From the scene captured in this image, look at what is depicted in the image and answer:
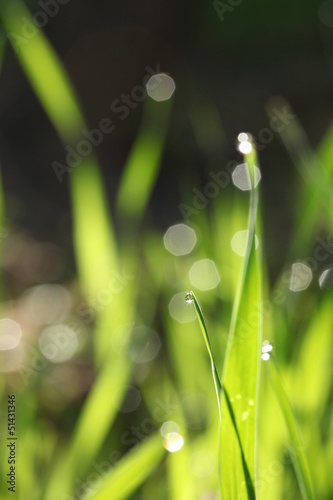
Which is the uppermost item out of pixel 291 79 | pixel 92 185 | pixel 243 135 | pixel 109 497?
pixel 291 79

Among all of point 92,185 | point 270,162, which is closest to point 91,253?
point 92,185

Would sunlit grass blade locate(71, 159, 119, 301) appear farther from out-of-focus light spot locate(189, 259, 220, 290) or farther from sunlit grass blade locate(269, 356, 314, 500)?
sunlit grass blade locate(269, 356, 314, 500)

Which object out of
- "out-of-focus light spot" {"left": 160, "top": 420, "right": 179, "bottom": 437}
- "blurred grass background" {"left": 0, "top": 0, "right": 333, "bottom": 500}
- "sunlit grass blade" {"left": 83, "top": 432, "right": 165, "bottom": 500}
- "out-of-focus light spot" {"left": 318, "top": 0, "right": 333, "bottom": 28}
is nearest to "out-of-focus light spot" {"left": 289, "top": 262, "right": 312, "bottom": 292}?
"blurred grass background" {"left": 0, "top": 0, "right": 333, "bottom": 500}

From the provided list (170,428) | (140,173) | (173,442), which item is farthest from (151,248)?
(173,442)

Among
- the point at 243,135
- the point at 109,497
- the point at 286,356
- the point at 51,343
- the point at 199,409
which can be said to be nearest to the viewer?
the point at 109,497

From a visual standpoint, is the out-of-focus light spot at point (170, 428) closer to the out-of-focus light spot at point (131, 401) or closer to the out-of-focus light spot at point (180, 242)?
the out-of-focus light spot at point (131, 401)

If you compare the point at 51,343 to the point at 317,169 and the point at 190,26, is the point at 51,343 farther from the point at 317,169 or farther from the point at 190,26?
the point at 190,26

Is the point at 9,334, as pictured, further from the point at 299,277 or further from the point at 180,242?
the point at 299,277
